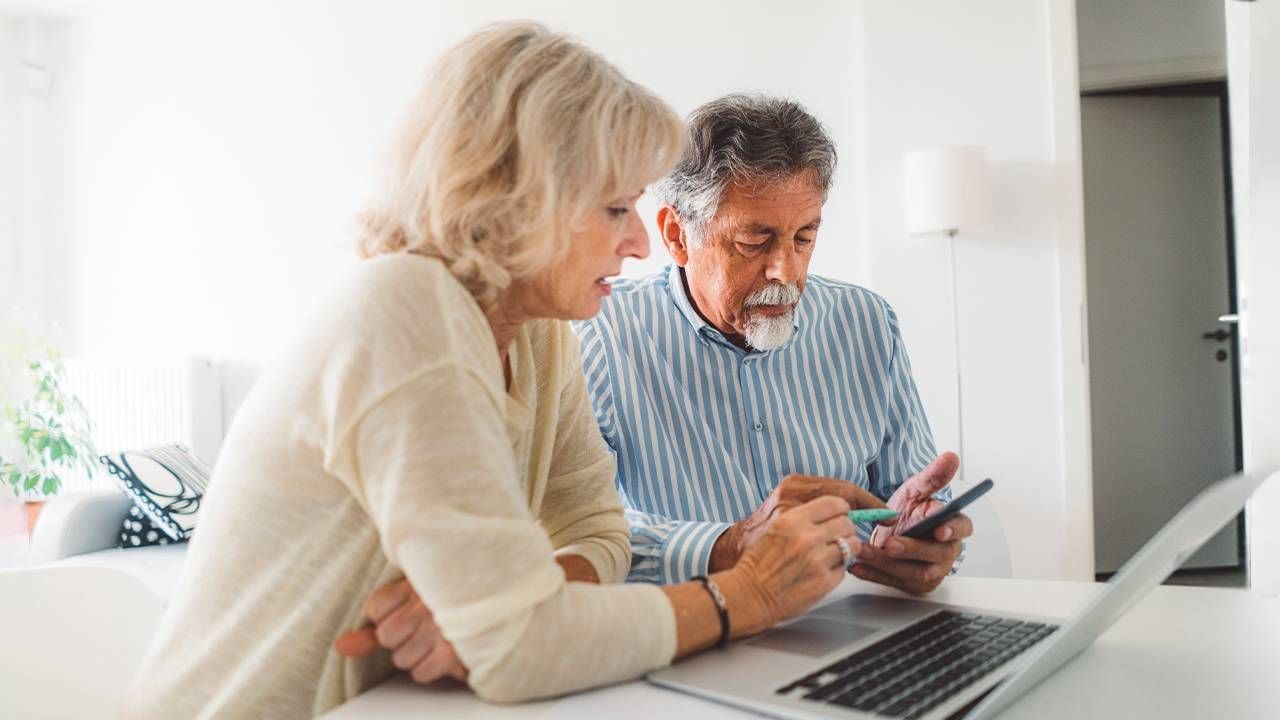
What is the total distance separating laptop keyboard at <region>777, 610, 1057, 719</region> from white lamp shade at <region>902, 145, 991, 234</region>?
296cm

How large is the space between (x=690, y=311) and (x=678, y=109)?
9.23 feet

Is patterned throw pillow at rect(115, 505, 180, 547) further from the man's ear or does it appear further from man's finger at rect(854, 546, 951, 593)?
man's finger at rect(854, 546, 951, 593)

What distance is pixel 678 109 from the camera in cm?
427

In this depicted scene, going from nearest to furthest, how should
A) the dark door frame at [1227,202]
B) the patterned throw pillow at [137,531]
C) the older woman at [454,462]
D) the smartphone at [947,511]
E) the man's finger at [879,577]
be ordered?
1. the older woman at [454,462]
2. the smartphone at [947,511]
3. the man's finger at [879,577]
4. the patterned throw pillow at [137,531]
5. the dark door frame at [1227,202]

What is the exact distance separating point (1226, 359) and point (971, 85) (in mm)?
1873

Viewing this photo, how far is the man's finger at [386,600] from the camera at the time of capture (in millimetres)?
819

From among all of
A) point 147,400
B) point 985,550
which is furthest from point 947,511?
point 147,400

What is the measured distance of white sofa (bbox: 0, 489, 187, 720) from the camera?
104 cm

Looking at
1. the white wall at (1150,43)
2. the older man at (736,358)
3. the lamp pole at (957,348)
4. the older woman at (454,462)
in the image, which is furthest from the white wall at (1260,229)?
the white wall at (1150,43)

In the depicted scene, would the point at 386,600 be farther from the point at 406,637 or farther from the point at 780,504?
the point at 780,504

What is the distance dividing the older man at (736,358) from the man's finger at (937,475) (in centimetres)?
21

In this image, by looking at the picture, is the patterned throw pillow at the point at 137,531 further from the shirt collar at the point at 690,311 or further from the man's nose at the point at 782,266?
the man's nose at the point at 782,266

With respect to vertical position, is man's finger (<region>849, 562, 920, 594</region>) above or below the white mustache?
below

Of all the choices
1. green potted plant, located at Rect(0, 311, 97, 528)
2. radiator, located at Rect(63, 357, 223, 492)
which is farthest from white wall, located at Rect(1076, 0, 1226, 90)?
green potted plant, located at Rect(0, 311, 97, 528)
